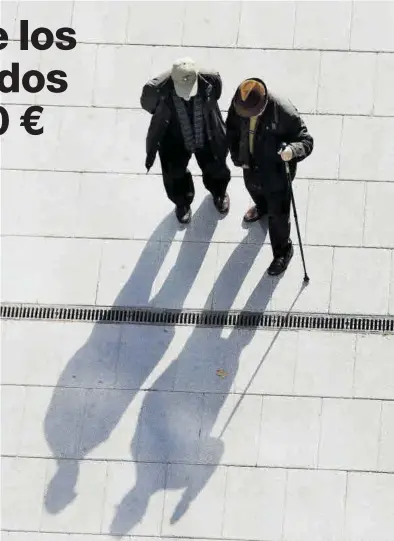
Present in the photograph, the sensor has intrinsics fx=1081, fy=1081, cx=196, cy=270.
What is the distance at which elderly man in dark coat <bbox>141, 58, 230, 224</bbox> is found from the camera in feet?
28.2

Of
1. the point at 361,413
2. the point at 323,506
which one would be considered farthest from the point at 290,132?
the point at 323,506

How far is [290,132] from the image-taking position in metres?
8.60

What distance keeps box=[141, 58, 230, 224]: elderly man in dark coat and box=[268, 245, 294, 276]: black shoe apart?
883 mm

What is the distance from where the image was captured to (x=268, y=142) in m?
8.72

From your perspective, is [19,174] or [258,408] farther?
→ [19,174]

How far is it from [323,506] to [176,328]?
6.90 ft

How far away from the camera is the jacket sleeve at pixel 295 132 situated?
8492 mm

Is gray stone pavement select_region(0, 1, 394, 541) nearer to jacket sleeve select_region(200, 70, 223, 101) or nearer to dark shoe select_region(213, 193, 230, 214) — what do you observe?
dark shoe select_region(213, 193, 230, 214)

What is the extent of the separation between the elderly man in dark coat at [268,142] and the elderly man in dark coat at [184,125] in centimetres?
25

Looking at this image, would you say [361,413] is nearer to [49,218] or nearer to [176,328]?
[176,328]

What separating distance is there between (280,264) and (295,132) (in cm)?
176

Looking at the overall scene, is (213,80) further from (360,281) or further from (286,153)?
(360,281)

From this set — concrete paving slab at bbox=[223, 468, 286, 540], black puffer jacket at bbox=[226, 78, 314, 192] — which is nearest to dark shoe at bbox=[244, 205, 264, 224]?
black puffer jacket at bbox=[226, 78, 314, 192]

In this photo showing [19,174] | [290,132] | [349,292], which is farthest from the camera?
[19,174]
